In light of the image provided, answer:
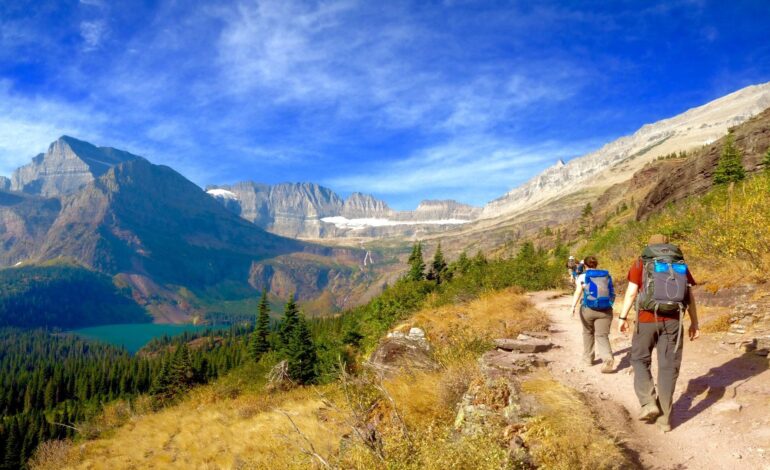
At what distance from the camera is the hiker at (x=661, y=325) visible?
7246 millimetres

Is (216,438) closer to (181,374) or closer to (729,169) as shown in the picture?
(181,374)

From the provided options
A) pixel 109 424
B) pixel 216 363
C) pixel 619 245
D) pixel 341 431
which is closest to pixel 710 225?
pixel 619 245

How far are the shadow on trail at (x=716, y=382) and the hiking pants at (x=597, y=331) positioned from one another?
6.70ft

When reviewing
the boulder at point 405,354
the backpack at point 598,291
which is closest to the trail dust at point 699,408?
the backpack at point 598,291

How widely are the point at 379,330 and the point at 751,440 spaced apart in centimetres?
1850

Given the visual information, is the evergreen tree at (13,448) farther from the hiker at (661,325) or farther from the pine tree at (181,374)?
the hiker at (661,325)

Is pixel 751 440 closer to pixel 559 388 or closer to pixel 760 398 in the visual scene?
pixel 760 398

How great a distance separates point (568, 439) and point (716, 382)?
202 inches

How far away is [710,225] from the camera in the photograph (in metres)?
16.0

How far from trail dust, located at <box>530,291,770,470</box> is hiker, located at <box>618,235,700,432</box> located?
479 mm

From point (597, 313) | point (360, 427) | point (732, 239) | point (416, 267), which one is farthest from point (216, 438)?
point (416, 267)

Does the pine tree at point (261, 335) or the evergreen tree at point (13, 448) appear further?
the evergreen tree at point (13, 448)

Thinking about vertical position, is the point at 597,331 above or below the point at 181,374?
above

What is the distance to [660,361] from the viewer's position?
7.49 m
